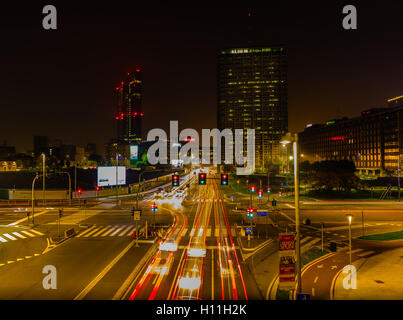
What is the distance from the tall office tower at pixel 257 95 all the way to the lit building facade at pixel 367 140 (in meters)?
30.1

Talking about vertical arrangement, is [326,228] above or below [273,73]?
below

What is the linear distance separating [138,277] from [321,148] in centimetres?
17603

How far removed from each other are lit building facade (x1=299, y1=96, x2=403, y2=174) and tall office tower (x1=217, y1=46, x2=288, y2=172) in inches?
1186

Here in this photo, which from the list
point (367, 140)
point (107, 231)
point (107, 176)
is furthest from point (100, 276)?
point (367, 140)

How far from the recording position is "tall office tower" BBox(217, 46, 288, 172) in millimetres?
182125

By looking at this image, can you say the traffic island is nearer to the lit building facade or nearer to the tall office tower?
the lit building facade

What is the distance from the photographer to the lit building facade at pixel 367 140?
123750 mm

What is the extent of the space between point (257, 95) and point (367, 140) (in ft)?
252

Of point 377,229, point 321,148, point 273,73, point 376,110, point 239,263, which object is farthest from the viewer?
point 273,73

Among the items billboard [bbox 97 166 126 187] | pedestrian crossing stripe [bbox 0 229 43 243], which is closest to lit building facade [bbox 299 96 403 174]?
billboard [bbox 97 166 126 187]

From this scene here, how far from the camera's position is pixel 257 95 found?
611 feet

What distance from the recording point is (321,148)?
562 feet

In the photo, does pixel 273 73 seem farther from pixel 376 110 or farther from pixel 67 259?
pixel 67 259
